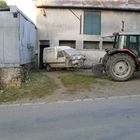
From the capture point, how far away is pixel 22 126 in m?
10.6

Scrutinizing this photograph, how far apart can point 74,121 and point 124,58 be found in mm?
9984

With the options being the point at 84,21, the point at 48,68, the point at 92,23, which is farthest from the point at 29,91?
the point at 92,23

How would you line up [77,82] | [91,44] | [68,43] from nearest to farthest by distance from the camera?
[77,82] → [68,43] → [91,44]

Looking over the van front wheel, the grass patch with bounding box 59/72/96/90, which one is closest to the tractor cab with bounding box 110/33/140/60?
the grass patch with bounding box 59/72/96/90

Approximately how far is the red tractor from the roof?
10517mm

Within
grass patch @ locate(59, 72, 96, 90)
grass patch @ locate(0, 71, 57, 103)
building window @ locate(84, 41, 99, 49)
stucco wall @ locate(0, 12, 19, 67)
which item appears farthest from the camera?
building window @ locate(84, 41, 99, 49)

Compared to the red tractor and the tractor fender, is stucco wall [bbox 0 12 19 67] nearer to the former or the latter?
the red tractor

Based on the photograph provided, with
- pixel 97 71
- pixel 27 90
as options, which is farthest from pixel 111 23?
pixel 27 90

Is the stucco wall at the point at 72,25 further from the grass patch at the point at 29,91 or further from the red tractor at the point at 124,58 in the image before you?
the grass patch at the point at 29,91

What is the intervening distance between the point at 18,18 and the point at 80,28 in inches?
491

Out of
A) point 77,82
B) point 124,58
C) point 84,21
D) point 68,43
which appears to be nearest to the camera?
point 77,82

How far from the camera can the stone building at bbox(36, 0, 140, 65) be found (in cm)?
3103

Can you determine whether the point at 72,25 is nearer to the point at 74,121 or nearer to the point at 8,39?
the point at 8,39

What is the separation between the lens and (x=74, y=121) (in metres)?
11.0
